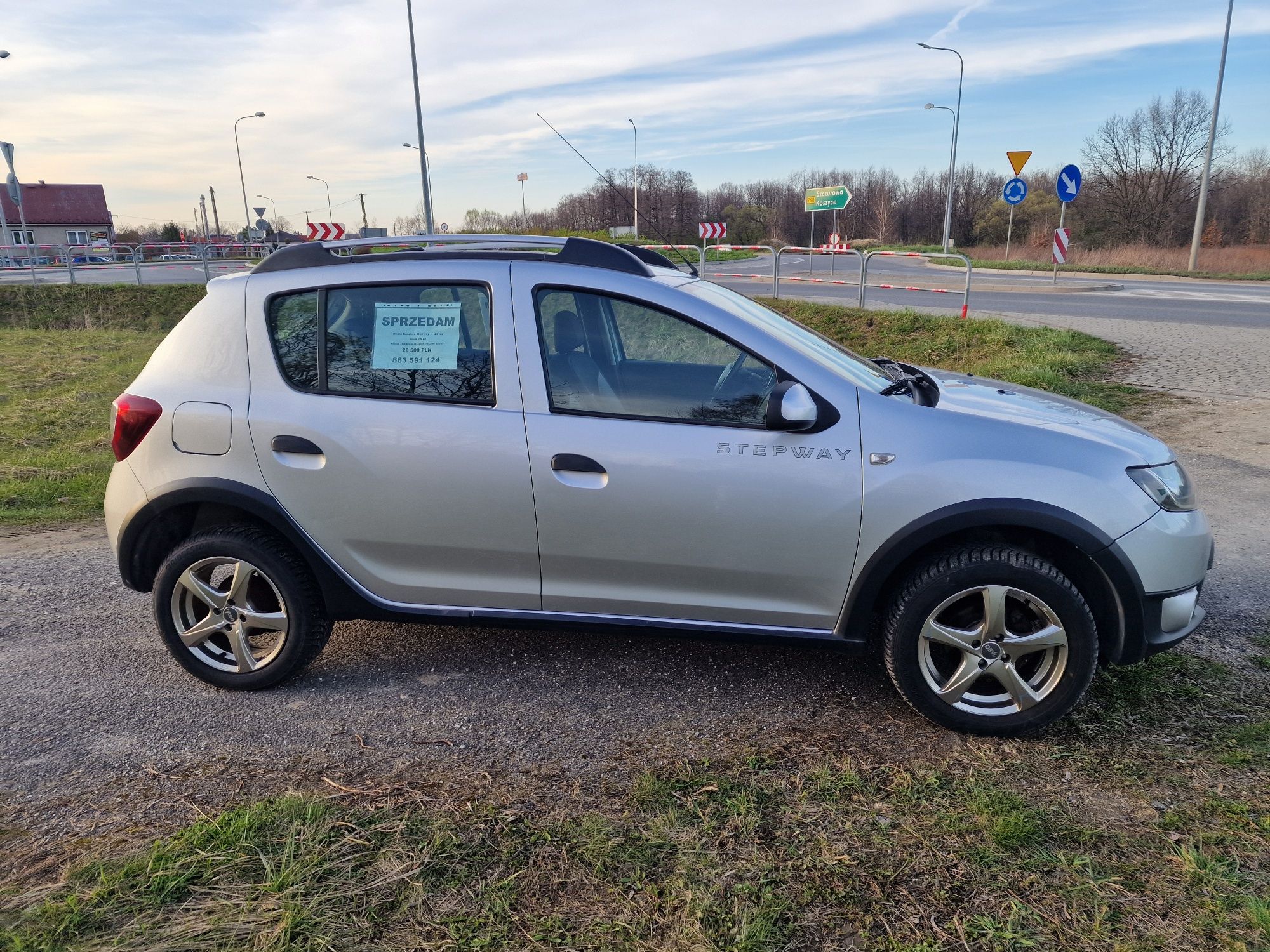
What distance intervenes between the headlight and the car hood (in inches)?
1.7

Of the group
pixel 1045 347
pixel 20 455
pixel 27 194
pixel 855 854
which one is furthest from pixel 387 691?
pixel 27 194

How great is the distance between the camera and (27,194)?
6762cm

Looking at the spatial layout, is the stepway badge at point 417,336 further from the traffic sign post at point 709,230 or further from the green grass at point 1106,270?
the green grass at point 1106,270

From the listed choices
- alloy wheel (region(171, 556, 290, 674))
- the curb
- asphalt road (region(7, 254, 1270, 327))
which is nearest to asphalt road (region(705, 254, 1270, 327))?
asphalt road (region(7, 254, 1270, 327))

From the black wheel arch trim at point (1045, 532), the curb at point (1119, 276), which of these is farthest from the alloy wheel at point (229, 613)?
the curb at point (1119, 276)

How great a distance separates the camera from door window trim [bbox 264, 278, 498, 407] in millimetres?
3387

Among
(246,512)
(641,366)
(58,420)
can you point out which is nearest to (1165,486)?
(641,366)

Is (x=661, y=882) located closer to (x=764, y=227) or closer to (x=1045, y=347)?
(x=1045, y=347)

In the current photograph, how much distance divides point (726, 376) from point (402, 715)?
184 cm

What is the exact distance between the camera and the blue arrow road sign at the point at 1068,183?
19953 millimetres

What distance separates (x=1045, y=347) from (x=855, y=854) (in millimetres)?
10532

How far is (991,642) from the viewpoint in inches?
125

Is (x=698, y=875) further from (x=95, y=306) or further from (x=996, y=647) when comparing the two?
(x=95, y=306)

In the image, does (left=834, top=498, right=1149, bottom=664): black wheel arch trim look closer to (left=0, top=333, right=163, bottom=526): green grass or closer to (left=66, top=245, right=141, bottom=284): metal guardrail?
(left=0, top=333, right=163, bottom=526): green grass
